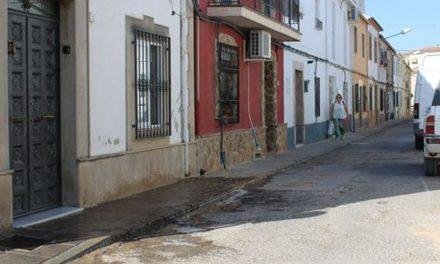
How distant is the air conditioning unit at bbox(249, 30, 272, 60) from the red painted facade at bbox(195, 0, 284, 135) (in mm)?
247

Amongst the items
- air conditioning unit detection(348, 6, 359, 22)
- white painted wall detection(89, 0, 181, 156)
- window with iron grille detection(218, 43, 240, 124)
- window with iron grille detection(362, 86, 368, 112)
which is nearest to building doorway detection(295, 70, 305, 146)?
window with iron grille detection(218, 43, 240, 124)

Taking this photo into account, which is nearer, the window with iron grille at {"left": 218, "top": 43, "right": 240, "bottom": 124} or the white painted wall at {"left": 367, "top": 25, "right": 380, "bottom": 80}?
the window with iron grille at {"left": 218, "top": 43, "right": 240, "bottom": 124}

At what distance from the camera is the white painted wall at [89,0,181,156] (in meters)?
9.38

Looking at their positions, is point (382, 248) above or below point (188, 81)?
below

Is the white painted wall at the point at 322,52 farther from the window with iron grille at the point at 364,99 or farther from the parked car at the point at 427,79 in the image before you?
the window with iron grille at the point at 364,99

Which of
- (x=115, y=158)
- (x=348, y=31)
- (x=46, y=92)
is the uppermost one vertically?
(x=348, y=31)

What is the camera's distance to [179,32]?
41.3 ft

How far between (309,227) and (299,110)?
47.9 feet

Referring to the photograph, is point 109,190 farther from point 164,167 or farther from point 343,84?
point 343,84

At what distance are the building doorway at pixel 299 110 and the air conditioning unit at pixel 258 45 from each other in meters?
6.10

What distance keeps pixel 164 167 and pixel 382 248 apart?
Answer: 5.47 m

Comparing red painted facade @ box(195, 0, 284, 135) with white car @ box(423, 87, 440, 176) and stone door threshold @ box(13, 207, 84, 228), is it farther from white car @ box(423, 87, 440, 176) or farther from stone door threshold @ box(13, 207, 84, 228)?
stone door threshold @ box(13, 207, 84, 228)

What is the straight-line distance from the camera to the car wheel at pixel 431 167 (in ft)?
42.3

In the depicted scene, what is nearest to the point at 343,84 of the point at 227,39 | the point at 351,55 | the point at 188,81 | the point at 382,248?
the point at 351,55
